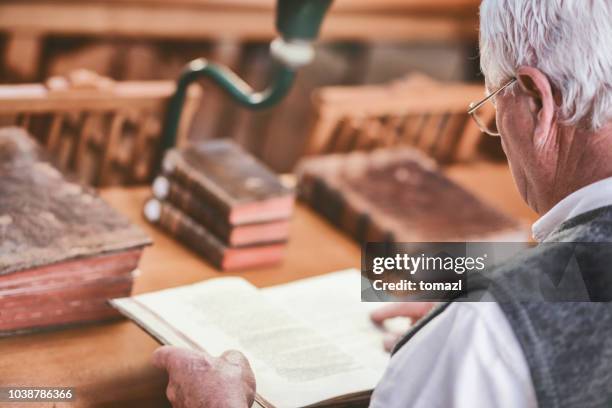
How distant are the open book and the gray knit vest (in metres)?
0.38

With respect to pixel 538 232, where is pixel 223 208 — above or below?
below

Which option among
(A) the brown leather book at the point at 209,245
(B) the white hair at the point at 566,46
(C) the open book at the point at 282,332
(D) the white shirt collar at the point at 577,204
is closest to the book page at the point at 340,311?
(C) the open book at the point at 282,332

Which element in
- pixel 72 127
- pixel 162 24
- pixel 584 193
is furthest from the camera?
pixel 162 24

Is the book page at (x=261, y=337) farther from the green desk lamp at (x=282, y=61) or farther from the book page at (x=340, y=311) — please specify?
the green desk lamp at (x=282, y=61)

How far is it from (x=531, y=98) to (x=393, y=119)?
4.44 ft

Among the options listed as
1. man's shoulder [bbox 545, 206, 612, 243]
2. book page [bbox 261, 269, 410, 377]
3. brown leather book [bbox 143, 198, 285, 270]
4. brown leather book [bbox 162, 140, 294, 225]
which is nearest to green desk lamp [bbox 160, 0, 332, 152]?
brown leather book [bbox 162, 140, 294, 225]

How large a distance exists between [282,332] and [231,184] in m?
0.42

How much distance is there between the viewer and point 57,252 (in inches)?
54.6

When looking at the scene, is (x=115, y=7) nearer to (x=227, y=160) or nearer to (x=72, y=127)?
(x=72, y=127)

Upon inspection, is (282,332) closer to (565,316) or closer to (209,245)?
(209,245)

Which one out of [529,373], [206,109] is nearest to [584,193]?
[529,373]

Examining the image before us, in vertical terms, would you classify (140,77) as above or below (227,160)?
below

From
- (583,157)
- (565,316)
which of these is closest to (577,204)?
(583,157)

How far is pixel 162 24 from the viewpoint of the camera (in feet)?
8.62
